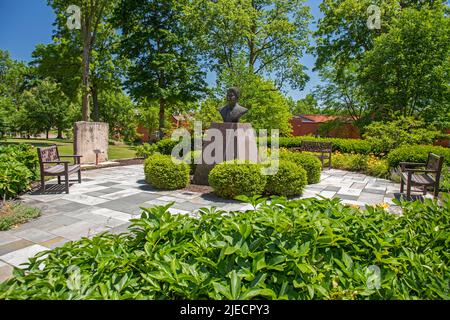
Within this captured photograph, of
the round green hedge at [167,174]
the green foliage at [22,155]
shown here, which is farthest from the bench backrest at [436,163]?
the green foliage at [22,155]

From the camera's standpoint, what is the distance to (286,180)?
18.9 feet

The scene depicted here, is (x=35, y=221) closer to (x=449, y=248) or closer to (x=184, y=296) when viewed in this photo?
(x=184, y=296)

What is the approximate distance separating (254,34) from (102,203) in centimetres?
1762

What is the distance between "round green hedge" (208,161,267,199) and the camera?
215 inches

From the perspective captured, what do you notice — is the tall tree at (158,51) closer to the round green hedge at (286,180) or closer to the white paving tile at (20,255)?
the round green hedge at (286,180)

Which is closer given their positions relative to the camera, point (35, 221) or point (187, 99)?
point (35, 221)

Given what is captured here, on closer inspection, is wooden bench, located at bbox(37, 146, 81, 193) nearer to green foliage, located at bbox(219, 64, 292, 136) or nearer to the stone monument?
the stone monument

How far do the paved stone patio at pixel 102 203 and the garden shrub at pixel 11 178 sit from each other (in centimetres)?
30

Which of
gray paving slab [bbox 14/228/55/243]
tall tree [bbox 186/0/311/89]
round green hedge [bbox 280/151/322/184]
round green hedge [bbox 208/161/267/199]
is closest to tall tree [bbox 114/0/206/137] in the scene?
tall tree [bbox 186/0/311/89]

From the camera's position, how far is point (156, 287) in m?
1.17

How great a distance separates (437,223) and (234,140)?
17.1ft

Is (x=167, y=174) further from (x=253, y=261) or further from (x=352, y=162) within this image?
(x=352, y=162)

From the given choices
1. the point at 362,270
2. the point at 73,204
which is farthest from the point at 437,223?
the point at 73,204

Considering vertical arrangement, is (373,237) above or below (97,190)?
above
